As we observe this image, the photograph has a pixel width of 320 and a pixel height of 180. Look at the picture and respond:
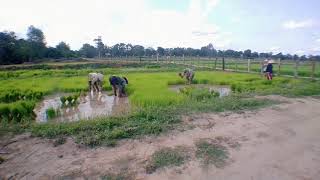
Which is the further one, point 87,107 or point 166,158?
point 87,107

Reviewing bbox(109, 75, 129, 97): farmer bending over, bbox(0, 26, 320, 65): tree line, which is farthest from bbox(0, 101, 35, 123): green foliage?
bbox(0, 26, 320, 65): tree line

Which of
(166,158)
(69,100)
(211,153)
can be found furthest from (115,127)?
(69,100)

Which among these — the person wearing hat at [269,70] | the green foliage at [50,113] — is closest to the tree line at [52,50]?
the person wearing hat at [269,70]

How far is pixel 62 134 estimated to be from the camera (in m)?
5.80

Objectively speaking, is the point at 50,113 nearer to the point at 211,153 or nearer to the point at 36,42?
the point at 211,153

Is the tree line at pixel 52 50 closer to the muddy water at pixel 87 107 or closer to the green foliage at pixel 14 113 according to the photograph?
the muddy water at pixel 87 107

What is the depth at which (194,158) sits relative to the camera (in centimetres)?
467

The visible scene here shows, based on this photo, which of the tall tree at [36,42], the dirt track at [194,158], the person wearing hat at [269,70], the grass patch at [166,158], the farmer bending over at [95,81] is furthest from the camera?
the tall tree at [36,42]

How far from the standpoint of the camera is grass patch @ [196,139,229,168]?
4.54m

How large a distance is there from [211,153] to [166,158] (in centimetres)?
83

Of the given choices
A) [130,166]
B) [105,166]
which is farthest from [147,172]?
[105,166]

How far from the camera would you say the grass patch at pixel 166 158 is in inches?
172

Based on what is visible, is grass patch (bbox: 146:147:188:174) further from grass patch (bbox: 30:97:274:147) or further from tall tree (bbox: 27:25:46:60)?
tall tree (bbox: 27:25:46:60)

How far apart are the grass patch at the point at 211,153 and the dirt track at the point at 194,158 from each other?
0.12m
